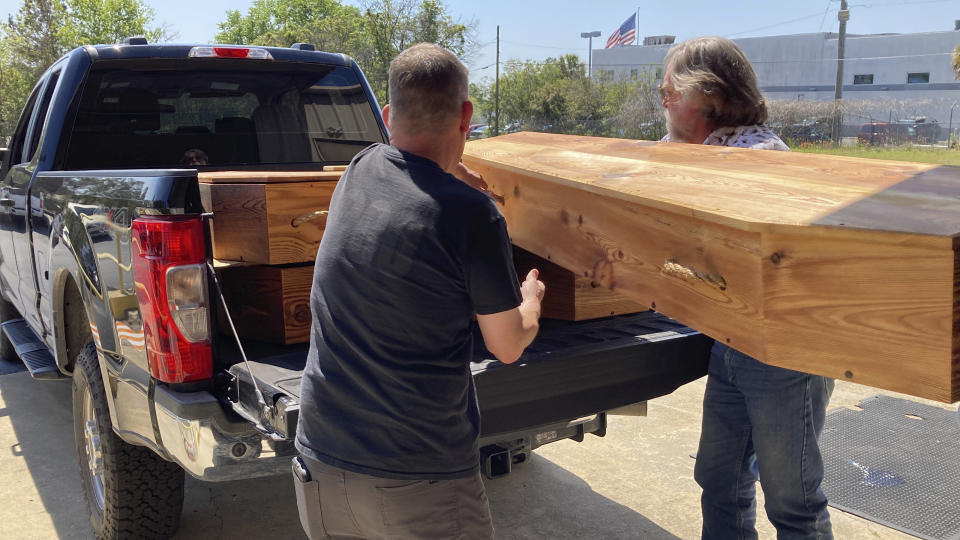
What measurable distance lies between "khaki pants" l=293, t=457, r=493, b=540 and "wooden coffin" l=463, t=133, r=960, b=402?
79 centimetres

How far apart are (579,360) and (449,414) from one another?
870 millimetres

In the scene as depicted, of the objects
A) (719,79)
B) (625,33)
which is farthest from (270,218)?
(625,33)

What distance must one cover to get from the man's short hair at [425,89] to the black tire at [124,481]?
192cm

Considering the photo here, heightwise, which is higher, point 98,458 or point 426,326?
point 426,326

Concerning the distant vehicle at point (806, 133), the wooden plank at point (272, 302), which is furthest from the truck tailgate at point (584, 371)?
the distant vehicle at point (806, 133)

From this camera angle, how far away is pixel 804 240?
1855mm

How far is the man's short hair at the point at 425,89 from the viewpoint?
6.23 ft

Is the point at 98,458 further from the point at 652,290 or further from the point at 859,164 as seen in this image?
the point at 859,164

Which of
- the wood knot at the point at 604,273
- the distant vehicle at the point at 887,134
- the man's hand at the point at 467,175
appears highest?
the man's hand at the point at 467,175

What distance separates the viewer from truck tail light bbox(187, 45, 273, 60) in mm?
4094

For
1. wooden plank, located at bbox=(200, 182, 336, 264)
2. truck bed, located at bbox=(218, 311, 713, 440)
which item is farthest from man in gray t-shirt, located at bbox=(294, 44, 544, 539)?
wooden plank, located at bbox=(200, 182, 336, 264)

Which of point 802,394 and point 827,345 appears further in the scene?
point 802,394

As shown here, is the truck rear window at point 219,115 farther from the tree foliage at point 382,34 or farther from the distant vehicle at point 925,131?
A: the distant vehicle at point 925,131

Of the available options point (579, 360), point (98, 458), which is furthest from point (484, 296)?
point (98, 458)
